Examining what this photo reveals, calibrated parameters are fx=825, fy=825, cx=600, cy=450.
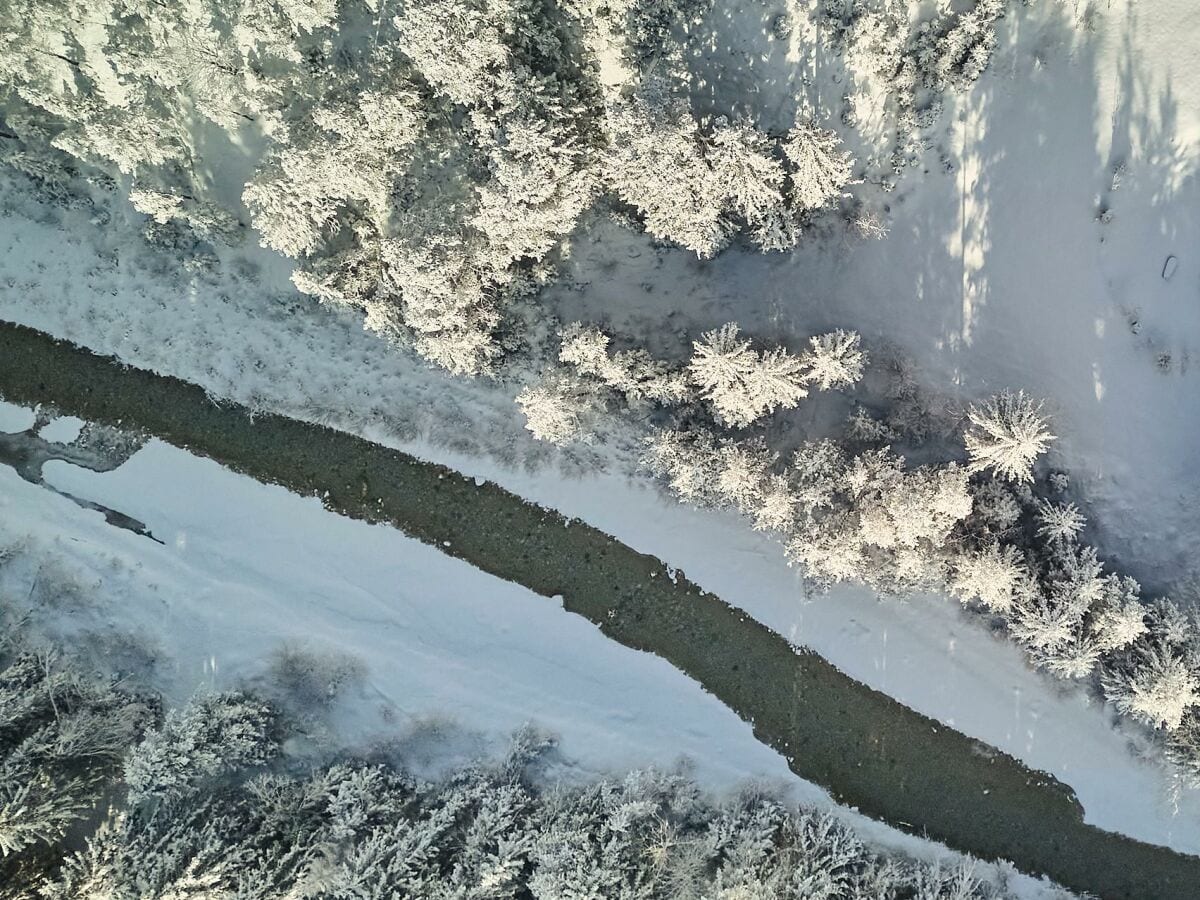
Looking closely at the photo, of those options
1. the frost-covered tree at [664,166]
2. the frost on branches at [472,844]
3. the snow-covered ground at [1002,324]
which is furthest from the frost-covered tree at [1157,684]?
the frost-covered tree at [664,166]

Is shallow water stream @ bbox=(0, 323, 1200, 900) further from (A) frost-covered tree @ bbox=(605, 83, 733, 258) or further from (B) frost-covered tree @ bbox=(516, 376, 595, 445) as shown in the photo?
(A) frost-covered tree @ bbox=(605, 83, 733, 258)

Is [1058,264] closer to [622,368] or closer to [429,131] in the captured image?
[622,368]

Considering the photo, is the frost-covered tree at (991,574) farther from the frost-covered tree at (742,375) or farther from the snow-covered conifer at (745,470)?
the frost-covered tree at (742,375)

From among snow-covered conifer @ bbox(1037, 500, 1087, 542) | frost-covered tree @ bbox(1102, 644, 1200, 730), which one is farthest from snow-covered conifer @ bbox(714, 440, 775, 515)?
frost-covered tree @ bbox(1102, 644, 1200, 730)

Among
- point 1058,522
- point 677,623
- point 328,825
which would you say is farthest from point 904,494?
point 328,825

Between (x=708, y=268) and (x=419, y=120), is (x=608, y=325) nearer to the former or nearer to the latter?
(x=708, y=268)

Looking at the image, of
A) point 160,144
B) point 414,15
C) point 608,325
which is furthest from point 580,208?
point 160,144
